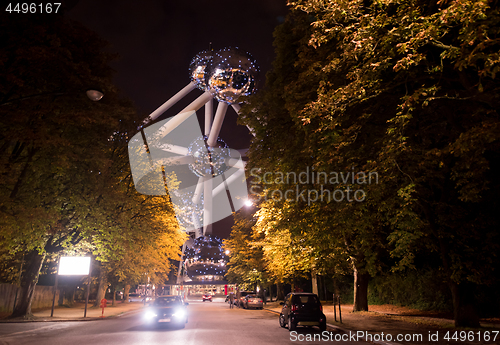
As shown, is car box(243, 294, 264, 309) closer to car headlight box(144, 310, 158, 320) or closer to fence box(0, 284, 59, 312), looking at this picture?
car headlight box(144, 310, 158, 320)

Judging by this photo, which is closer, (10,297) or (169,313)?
(169,313)

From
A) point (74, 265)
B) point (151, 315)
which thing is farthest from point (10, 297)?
point (151, 315)

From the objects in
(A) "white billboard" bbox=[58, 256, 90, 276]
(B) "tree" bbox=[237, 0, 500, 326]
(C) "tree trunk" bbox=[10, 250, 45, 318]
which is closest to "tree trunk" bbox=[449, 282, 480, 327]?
(B) "tree" bbox=[237, 0, 500, 326]

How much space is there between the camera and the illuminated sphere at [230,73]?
1866 cm

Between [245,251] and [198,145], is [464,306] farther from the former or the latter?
[245,251]

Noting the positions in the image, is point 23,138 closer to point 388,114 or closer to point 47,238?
point 47,238

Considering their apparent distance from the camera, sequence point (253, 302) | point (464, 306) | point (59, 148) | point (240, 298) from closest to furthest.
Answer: point (464, 306) < point (59, 148) < point (253, 302) < point (240, 298)

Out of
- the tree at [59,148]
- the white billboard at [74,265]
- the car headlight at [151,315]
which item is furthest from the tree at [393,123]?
the white billboard at [74,265]

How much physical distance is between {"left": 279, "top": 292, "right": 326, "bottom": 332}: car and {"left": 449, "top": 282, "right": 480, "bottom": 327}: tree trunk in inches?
186

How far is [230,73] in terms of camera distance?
18.8m

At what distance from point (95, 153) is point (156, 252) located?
644 inches

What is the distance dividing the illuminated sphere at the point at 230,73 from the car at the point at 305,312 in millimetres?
9776

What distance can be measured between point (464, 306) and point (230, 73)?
13984 mm

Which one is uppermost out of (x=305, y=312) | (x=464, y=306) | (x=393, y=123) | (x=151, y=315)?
(x=393, y=123)
